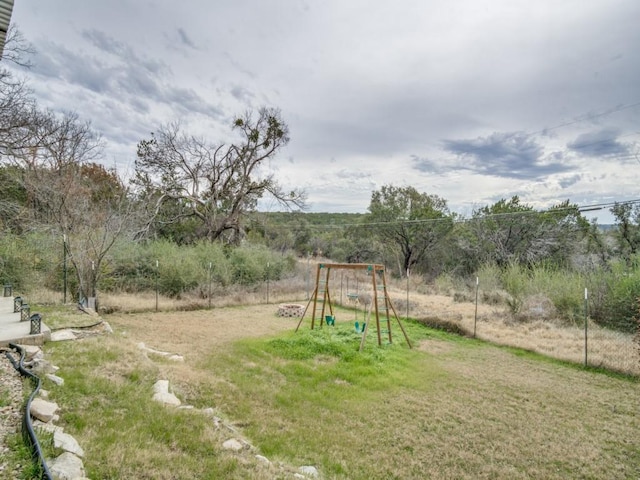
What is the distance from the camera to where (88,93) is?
14188mm

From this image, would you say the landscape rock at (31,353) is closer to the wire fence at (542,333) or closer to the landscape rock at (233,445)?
the landscape rock at (233,445)

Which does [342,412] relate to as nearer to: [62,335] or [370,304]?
[370,304]

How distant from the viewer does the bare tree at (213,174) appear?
19.5 meters

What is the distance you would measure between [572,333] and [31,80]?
15827mm

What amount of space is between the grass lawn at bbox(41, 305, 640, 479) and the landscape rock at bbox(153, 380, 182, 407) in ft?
0.42

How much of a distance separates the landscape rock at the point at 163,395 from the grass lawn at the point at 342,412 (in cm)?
13

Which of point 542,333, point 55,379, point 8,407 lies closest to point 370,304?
point 542,333

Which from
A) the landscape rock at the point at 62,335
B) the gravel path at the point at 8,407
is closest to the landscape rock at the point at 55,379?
the gravel path at the point at 8,407

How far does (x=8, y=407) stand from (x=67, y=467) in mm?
1277

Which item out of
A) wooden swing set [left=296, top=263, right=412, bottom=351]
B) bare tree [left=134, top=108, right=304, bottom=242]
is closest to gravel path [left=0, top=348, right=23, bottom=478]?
wooden swing set [left=296, top=263, right=412, bottom=351]

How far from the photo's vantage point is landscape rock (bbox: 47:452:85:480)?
235 cm

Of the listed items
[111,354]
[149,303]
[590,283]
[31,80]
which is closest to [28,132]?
[31,80]

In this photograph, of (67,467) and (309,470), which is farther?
(309,470)

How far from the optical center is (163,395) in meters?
4.27
